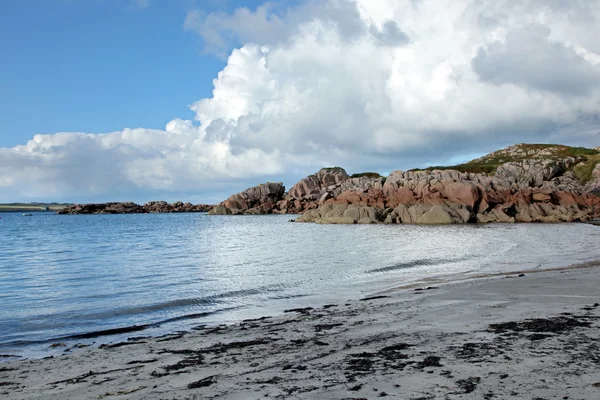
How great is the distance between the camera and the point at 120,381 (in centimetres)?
750

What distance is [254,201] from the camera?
136m

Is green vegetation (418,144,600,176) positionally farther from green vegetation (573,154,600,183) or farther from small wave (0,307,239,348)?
small wave (0,307,239,348)

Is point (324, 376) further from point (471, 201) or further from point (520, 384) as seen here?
point (471, 201)

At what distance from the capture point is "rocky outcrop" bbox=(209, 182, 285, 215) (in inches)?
5276

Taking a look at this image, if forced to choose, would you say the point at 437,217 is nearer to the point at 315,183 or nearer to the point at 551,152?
the point at 315,183

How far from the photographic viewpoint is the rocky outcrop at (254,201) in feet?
440

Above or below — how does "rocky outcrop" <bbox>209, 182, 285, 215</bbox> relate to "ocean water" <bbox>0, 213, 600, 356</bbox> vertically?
above

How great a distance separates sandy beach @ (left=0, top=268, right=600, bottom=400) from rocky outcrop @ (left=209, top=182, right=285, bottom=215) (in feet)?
397

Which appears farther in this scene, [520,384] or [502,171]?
[502,171]

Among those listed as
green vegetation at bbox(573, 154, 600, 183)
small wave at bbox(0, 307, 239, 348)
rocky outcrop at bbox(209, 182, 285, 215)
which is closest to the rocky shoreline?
green vegetation at bbox(573, 154, 600, 183)

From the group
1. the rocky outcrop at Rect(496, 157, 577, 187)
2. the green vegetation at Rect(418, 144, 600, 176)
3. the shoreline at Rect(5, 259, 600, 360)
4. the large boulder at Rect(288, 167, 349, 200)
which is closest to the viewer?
the shoreline at Rect(5, 259, 600, 360)

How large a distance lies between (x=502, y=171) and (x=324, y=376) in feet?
394

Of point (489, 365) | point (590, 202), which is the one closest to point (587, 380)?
point (489, 365)

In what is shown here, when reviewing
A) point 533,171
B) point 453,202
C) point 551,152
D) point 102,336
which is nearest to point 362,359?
point 102,336
